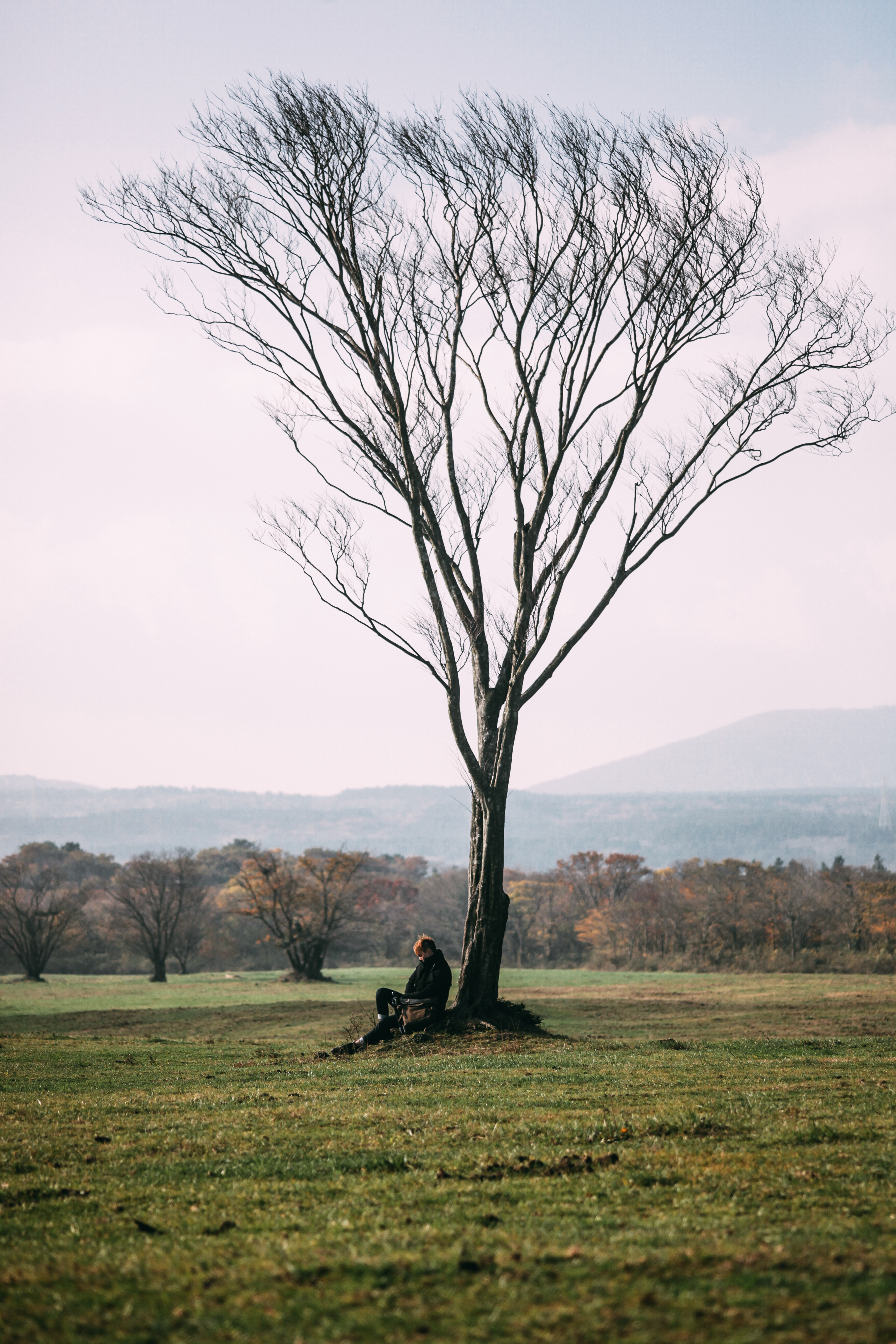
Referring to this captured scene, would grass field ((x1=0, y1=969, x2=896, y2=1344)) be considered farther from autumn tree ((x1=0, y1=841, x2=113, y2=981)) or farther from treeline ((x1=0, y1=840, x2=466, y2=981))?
autumn tree ((x1=0, y1=841, x2=113, y2=981))

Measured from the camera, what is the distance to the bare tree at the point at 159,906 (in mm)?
50938

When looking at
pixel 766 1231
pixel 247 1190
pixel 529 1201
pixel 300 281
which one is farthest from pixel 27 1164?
pixel 300 281

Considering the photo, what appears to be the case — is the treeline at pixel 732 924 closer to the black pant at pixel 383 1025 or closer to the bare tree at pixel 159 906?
the bare tree at pixel 159 906

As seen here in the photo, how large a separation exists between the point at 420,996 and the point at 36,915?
4213 centimetres

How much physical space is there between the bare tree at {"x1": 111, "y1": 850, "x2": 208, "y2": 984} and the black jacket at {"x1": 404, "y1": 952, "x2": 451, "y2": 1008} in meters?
37.9

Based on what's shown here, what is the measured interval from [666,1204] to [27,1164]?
411cm

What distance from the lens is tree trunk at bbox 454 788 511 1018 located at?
48.8ft

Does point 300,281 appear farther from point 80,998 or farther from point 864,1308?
point 80,998

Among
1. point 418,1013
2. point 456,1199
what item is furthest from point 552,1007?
point 456,1199

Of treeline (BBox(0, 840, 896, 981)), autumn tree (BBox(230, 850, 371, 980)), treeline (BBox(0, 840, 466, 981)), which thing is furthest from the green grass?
treeline (BBox(0, 840, 896, 981))

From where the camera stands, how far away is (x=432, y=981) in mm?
13703

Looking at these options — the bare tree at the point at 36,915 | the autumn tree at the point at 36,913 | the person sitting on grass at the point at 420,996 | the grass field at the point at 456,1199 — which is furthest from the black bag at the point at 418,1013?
the bare tree at the point at 36,915

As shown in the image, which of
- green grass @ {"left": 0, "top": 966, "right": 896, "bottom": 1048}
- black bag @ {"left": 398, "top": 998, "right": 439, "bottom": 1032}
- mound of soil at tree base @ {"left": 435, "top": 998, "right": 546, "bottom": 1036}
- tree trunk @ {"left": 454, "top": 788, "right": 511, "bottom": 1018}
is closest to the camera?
black bag @ {"left": 398, "top": 998, "right": 439, "bottom": 1032}

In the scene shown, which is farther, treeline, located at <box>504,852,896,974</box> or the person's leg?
treeline, located at <box>504,852,896,974</box>
